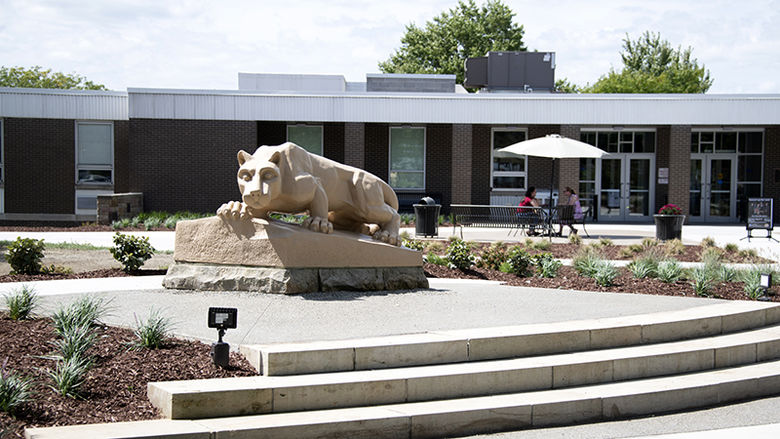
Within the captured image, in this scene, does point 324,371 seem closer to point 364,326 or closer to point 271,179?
point 364,326

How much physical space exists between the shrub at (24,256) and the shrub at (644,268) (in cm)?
901

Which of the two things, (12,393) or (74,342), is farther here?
(74,342)

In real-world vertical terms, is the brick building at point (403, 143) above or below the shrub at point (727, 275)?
above

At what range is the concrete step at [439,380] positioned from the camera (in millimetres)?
5353

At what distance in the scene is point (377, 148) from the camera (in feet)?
94.5

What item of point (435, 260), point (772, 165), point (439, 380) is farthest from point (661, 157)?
point (439, 380)

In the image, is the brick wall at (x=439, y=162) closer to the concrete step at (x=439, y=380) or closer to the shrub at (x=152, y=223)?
the shrub at (x=152, y=223)

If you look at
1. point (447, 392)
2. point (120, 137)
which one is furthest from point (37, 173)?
point (447, 392)

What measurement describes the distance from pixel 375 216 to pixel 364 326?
3.26m

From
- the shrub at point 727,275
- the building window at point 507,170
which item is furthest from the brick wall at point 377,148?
the shrub at point 727,275

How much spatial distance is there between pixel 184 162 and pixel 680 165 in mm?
17661

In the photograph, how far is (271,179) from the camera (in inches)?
354

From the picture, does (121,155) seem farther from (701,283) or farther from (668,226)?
(701,283)

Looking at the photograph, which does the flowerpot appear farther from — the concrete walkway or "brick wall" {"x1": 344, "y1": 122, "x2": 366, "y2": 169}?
"brick wall" {"x1": 344, "y1": 122, "x2": 366, "y2": 169}
